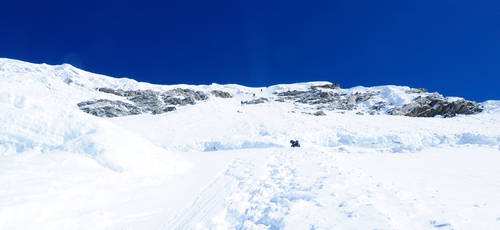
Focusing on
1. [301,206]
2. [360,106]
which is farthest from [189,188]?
[360,106]

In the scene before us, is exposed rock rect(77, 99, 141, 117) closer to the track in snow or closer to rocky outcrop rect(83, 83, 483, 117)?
rocky outcrop rect(83, 83, 483, 117)

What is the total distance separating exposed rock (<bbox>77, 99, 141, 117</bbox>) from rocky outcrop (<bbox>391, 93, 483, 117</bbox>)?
46.2 meters

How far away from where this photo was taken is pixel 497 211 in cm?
428

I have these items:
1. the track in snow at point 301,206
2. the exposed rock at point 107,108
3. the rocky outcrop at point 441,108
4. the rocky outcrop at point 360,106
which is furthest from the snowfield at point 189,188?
the exposed rock at point 107,108

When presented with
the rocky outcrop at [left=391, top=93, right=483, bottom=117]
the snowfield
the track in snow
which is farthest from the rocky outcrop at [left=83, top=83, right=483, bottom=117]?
the track in snow

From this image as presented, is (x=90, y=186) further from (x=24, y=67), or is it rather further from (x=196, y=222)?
(x=24, y=67)

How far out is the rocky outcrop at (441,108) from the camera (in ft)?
108

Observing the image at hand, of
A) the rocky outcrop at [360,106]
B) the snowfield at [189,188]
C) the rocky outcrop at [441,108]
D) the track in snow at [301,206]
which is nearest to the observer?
the track in snow at [301,206]

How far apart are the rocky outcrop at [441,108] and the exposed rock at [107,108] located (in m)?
46.2

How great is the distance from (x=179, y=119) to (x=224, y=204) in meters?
23.9

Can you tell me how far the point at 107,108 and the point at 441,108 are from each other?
53.6 m

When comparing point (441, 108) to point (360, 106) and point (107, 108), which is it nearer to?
point (360, 106)

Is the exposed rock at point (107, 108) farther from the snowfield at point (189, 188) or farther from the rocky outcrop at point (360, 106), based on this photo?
the snowfield at point (189, 188)

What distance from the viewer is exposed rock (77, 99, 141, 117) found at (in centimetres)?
3491
